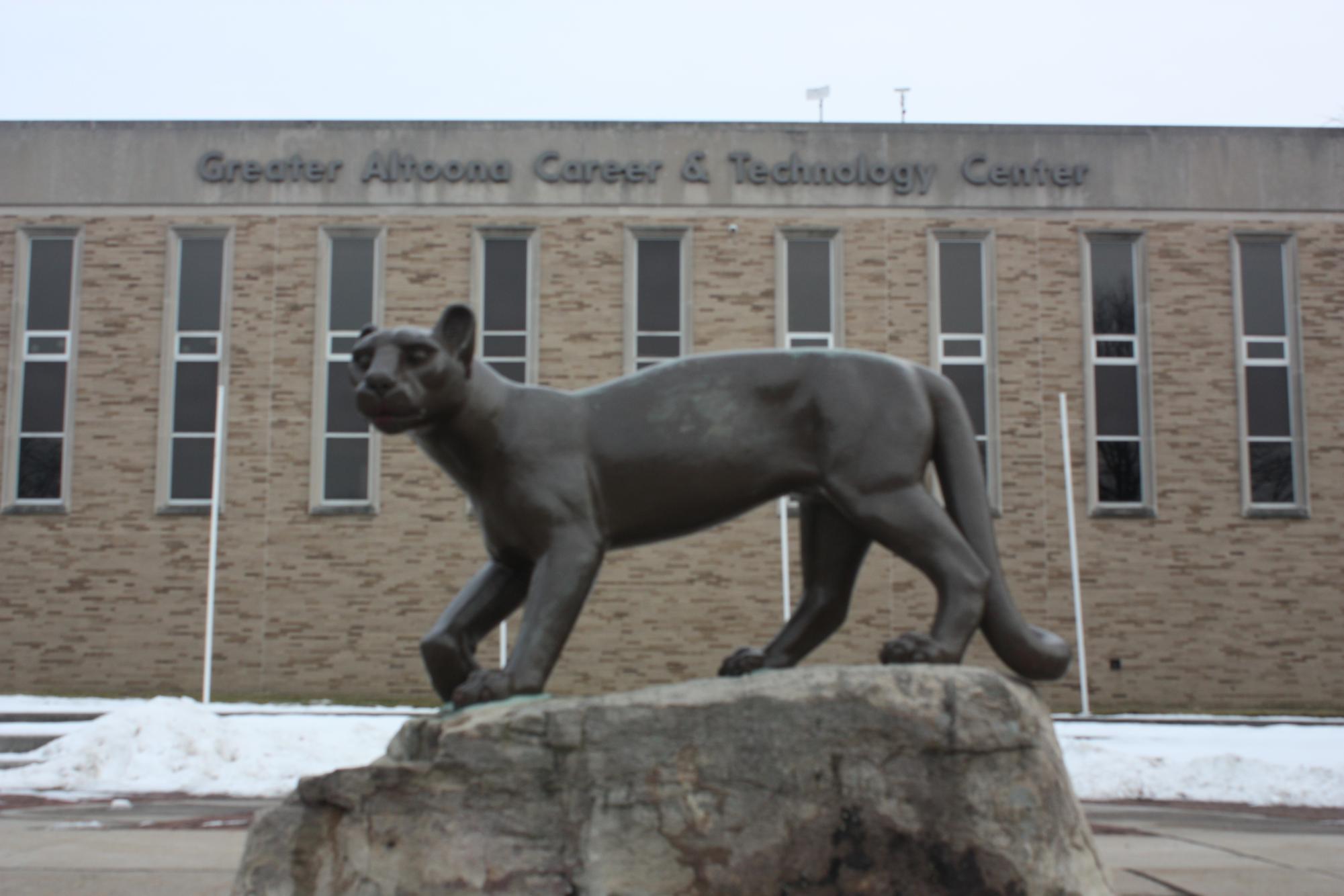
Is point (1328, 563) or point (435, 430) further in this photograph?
point (1328, 563)

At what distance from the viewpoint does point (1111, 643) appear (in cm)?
2266

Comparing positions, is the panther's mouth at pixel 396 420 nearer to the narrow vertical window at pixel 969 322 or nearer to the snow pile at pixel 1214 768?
the snow pile at pixel 1214 768

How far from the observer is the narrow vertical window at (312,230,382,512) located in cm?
2270

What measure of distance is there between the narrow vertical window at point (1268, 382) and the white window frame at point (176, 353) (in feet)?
57.3

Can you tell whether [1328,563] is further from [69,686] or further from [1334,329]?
[69,686]

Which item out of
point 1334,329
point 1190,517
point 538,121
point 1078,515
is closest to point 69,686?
point 538,121

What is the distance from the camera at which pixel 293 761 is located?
1272 centimetres

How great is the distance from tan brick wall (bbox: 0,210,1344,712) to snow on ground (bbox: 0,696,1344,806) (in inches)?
301

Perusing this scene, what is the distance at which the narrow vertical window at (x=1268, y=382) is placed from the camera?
76.0 ft

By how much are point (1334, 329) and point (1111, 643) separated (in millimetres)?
6851

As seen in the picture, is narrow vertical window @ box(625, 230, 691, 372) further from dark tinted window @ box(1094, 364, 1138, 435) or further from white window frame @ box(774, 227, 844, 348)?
dark tinted window @ box(1094, 364, 1138, 435)

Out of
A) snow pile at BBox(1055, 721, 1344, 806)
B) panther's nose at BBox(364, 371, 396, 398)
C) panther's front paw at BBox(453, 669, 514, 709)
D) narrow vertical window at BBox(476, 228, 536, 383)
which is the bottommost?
snow pile at BBox(1055, 721, 1344, 806)

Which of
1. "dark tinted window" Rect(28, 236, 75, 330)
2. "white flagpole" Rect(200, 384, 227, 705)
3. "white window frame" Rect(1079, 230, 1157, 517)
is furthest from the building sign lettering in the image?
"white flagpole" Rect(200, 384, 227, 705)

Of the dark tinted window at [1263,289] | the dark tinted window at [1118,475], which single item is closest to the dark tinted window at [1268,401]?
the dark tinted window at [1263,289]
